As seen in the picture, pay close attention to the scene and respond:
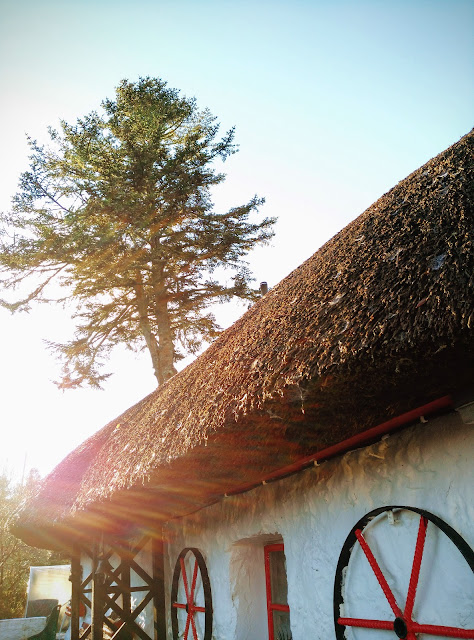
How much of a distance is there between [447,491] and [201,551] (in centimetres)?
325

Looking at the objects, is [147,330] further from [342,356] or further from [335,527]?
[342,356]

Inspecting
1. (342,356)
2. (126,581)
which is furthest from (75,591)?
(342,356)

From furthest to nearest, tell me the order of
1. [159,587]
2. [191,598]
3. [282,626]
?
[159,587], [191,598], [282,626]

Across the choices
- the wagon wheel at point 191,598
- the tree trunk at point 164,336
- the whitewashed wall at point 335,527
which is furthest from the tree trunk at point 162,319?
the whitewashed wall at point 335,527

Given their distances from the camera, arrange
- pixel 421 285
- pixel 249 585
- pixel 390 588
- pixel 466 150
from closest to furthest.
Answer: pixel 421 285 < pixel 390 588 < pixel 466 150 < pixel 249 585

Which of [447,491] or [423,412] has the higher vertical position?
[423,412]

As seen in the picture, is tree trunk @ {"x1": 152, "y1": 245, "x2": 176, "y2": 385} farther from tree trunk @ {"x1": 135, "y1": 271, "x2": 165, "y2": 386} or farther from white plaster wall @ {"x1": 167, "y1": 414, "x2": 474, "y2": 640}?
white plaster wall @ {"x1": 167, "y1": 414, "x2": 474, "y2": 640}

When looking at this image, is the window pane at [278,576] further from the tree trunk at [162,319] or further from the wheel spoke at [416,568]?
the tree trunk at [162,319]

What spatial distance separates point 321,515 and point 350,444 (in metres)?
0.65

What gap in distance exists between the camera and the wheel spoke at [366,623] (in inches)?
100

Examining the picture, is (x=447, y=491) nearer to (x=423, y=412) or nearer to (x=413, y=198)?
(x=423, y=412)

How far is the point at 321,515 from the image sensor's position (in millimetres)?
3217

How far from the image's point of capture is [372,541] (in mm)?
2764

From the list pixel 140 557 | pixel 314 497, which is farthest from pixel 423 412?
pixel 140 557
